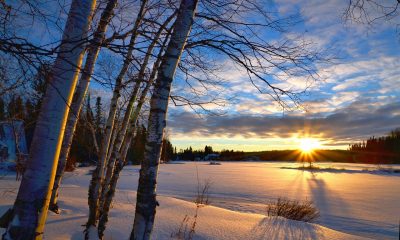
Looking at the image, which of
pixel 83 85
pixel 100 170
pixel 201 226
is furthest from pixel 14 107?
pixel 201 226

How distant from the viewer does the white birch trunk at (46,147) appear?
2416mm

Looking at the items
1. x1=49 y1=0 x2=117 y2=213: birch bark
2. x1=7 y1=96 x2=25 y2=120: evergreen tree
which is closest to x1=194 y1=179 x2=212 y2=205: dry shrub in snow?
x1=49 y1=0 x2=117 y2=213: birch bark

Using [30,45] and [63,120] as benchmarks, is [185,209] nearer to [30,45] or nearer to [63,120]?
[63,120]

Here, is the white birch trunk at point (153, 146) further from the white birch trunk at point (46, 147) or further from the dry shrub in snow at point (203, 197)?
the dry shrub in snow at point (203, 197)

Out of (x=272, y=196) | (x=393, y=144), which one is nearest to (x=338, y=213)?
(x=272, y=196)

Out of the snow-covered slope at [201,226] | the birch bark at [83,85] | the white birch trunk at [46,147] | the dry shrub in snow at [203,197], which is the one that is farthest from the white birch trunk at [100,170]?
the white birch trunk at [46,147]

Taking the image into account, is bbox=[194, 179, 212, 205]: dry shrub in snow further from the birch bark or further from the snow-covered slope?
the birch bark

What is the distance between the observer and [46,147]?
2416 millimetres

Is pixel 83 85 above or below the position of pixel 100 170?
above

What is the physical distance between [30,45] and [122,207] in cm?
579

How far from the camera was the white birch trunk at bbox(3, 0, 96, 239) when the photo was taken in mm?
2416

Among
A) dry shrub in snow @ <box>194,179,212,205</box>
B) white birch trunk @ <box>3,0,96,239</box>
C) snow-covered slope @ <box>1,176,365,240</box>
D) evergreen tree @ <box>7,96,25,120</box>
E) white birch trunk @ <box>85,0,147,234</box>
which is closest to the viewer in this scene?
white birch trunk @ <box>3,0,96,239</box>

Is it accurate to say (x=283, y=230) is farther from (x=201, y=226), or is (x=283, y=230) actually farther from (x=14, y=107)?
(x=14, y=107)

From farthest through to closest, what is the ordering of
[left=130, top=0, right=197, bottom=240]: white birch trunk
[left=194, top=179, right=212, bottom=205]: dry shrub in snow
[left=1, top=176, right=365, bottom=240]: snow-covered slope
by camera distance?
[left=194, top=179, right=212, bottom=205]: dry shrub in snow, [left=1, top=176, right=365, bottom=240]: snow-covered slope, [left=130, top=0, right=197, bottom=240]: white birch trunk
